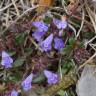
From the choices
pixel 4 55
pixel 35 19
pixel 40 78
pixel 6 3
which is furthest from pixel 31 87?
pixel 6 3

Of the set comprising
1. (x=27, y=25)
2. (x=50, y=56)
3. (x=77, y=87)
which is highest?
(x=27, y=25)

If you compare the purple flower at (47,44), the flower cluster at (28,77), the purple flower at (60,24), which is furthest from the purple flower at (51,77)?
the purple flower at (60,24)

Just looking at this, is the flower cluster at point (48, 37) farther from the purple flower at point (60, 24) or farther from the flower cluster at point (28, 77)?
the flower cluster at point (28, 77)

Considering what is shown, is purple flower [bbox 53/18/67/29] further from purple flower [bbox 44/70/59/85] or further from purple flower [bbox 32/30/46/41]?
purple flower [bbox 44/70/59/85]

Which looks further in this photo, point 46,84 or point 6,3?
point 6,3

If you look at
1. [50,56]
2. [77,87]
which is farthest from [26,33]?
[77,87]

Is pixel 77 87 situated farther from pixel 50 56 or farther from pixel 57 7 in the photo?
pixel 57 7

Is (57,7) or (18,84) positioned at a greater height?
(57,7)

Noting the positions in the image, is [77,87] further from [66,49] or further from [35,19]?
[35,19]
